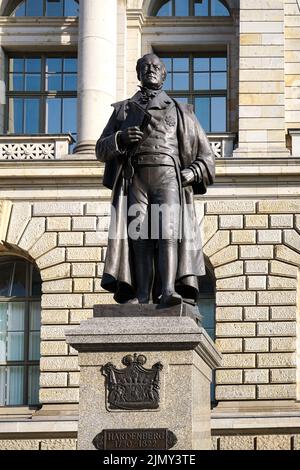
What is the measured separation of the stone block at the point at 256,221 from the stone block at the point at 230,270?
0.83 m

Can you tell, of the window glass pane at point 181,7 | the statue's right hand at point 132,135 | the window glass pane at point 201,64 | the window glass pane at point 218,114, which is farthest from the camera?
the window glass pane at point 181,7

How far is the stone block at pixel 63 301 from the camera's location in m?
32.4

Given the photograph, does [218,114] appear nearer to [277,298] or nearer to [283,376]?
[277,298]

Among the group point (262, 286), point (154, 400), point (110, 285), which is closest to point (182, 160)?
point (110, 285)

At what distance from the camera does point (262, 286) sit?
106 feet

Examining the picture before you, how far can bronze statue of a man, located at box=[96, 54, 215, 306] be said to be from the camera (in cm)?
1638

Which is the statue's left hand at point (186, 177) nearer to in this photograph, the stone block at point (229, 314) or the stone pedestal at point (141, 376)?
the stone pedestal at point (141, 376)

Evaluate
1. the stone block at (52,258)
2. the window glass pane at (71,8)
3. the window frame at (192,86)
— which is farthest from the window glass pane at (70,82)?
the stone block at (52,258)

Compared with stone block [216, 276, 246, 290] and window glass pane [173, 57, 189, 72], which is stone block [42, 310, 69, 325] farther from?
window glass pane [173, 57, 189, 72]

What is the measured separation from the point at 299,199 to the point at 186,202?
1622cm

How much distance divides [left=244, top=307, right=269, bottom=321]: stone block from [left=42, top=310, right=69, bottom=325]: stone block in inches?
145

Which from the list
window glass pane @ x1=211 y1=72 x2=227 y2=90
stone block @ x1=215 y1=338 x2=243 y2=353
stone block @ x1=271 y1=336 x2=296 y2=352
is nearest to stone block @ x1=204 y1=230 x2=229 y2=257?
stone block @ x1=215 y1=338 x2=243 y2=353

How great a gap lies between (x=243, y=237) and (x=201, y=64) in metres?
5.19
